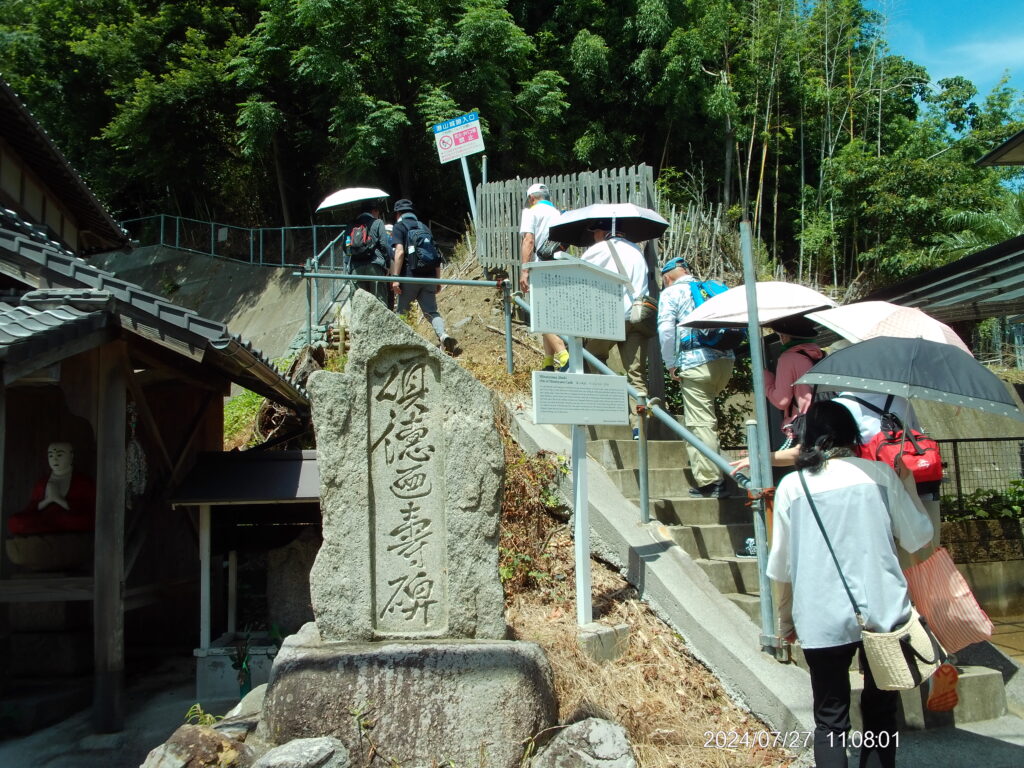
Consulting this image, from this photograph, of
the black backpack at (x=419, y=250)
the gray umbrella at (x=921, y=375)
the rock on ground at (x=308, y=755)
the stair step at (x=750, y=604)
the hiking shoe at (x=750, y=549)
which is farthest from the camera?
the black backpack at (x=419, y=250)

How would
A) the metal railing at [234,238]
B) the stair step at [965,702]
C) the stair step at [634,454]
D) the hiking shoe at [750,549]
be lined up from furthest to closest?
the metal railing at [234,238], the stair step at [634,454], the hiking shoe at [750,549], the stair step at [965,702]

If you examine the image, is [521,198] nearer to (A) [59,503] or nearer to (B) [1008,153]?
(B) [1008,153]

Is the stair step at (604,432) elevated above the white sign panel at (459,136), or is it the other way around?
the white sign panel at (459,136)

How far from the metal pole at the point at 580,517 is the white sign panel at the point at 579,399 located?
133 mm

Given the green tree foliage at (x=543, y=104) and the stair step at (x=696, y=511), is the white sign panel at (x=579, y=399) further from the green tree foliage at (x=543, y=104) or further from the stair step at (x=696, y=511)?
the green tree foliage at (x=543, y=104)

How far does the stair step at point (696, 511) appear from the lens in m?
6.34

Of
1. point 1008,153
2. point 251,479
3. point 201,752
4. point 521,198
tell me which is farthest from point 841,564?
point 521,198

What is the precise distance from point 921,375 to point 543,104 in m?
14.7

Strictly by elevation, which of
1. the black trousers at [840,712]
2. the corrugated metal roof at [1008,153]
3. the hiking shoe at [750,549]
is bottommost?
the black trousers at [840,712]

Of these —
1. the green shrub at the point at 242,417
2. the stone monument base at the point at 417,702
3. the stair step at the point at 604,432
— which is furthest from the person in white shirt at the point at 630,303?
the green shrub at the point at 242,417

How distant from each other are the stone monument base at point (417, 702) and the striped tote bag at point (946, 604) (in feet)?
6.32

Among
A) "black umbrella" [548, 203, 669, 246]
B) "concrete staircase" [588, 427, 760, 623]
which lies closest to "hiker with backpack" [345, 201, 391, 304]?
"black umbrella" [548, 203, 669, 246]

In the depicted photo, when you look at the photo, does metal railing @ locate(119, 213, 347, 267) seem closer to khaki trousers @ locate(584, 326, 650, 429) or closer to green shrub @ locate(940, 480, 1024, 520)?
khaki trousers @ locate(584, 326, 650, 429)

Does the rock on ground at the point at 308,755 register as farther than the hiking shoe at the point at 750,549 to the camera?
No
